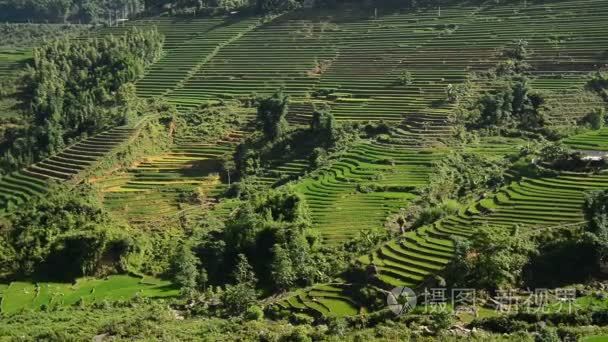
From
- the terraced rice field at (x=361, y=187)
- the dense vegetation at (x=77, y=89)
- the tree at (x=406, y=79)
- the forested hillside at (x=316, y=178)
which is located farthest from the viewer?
the tree at (x=406, y=79)

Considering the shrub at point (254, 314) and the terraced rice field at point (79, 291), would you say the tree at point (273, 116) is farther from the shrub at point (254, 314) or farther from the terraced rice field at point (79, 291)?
the shrub at point (254, 314)

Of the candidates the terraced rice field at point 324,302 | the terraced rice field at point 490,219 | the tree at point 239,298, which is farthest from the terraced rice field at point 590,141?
the tree at point 239,298

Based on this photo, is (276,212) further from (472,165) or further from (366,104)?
(366,104)

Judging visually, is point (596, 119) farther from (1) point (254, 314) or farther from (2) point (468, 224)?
(1) point (254, 314)

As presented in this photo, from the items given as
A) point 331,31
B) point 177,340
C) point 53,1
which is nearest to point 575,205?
point 177,340

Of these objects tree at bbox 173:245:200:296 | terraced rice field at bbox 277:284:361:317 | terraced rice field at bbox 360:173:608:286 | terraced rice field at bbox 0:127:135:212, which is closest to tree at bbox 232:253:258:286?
tree at bbox 173:245:200:296

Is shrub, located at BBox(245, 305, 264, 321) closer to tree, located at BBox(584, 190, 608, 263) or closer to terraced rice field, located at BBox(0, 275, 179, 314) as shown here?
terraced rice field, located at BBox(0, 275, 179, 314)
